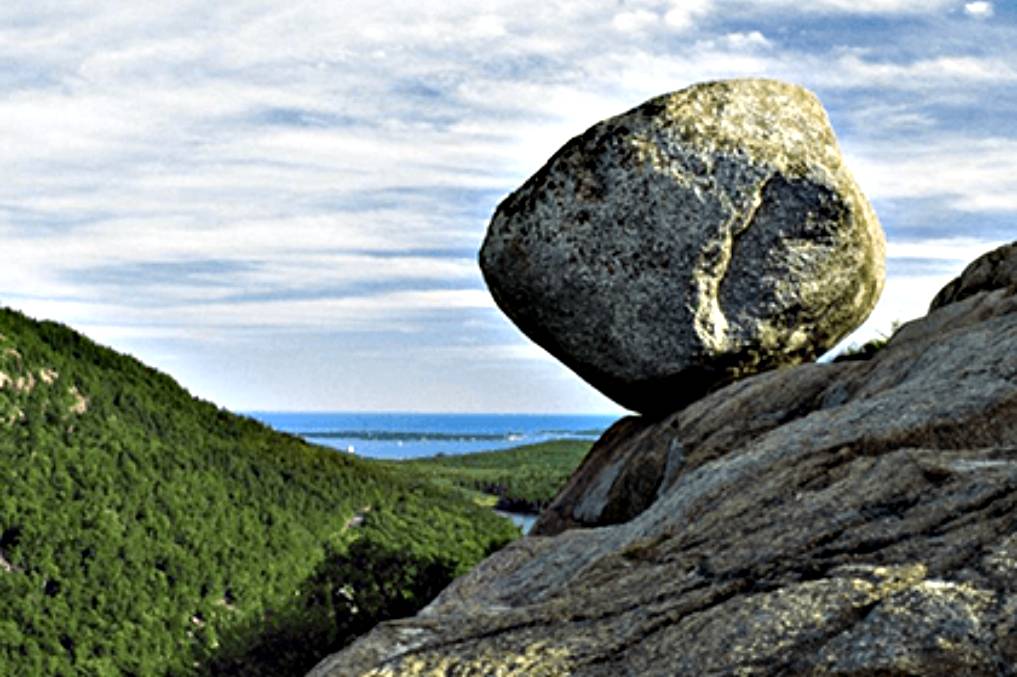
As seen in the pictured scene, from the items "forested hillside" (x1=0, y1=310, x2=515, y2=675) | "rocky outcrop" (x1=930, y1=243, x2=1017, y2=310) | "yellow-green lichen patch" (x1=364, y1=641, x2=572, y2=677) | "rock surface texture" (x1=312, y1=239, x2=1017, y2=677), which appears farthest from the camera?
"forested hillside" (x1=0, y1=310, x2=515, y2=675)

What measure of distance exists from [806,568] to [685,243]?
39.6ft

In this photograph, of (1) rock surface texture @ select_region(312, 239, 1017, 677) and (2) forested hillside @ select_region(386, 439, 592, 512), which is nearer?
(1) rock surface texture @ select_region(312, 239, 1017, 677)

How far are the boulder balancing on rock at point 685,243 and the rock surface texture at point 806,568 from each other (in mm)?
6706

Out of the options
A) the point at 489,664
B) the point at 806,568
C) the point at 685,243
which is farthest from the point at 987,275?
the point at 489,664

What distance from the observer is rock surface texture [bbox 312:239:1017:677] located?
771 centimetres

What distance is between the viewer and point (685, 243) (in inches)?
800

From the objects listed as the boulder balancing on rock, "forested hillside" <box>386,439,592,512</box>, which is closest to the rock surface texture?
the boulder balancing on rock

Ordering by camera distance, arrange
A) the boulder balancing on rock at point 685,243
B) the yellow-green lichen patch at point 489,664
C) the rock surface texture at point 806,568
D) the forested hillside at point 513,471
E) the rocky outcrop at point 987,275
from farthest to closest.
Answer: the forested hillside at point 513,471
the boulder balancing on rock at point 685,243
the rocky outcrop at point 987,275
the yellow-green lichen patch at point 489,664
the rock surface texture at point 806,568

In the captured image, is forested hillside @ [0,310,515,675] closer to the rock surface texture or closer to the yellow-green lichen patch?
the rock surface texture

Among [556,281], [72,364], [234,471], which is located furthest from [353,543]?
[556,281]

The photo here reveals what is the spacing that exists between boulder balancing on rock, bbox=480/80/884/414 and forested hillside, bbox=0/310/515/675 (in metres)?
13.9

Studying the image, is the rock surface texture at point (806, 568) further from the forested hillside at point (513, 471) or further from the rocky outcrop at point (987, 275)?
the forested hillside at point (513, 471)

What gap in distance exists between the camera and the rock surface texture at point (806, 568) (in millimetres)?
7711

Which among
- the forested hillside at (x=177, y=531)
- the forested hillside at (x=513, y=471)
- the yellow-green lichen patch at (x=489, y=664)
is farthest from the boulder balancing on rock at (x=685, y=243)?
the forested hillside at (x=513, y=471)
